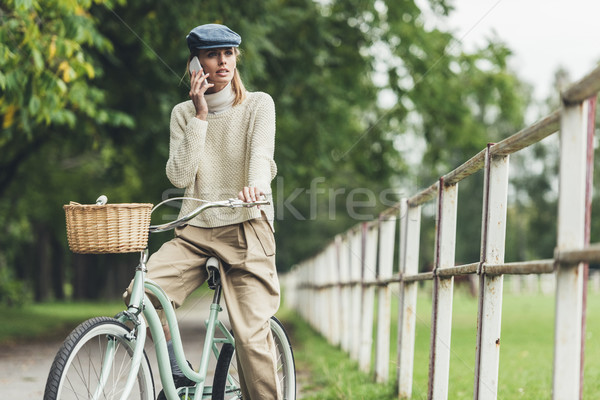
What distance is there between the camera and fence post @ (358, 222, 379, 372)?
7539 millimetres

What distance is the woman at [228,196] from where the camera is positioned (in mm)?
3486

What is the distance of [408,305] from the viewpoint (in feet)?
17.9

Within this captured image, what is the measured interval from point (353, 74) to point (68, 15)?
7889 millimetres

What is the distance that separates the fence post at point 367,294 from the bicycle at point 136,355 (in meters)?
3.85

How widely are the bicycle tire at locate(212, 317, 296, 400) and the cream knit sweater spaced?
0.58 meters

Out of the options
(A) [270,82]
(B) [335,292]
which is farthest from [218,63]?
(A) [270,82]

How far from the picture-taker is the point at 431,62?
45.0 ft

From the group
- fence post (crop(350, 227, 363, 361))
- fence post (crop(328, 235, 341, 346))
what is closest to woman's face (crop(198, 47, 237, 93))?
fence post (crop(350, 227, 363, 361))

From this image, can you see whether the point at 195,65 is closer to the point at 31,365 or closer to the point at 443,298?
the point at 443,298

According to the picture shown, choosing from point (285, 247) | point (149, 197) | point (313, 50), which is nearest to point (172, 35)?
point (313, 50)

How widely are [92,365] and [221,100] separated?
1.27 metres

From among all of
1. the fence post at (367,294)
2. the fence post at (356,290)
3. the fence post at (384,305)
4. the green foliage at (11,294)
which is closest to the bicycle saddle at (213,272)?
the fence post at (384,305)

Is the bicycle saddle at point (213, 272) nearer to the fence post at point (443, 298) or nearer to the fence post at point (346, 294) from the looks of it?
the fence post at point (443, 298)

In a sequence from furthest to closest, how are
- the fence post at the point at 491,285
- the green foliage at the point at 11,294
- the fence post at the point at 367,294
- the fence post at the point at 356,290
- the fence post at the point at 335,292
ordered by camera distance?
the green foliage at the point at 11,294, the fence post at the point at 335,292, the fence post at the point at 356,290, the fence post at the point at 367,294, the fence post at the point at 491,285
